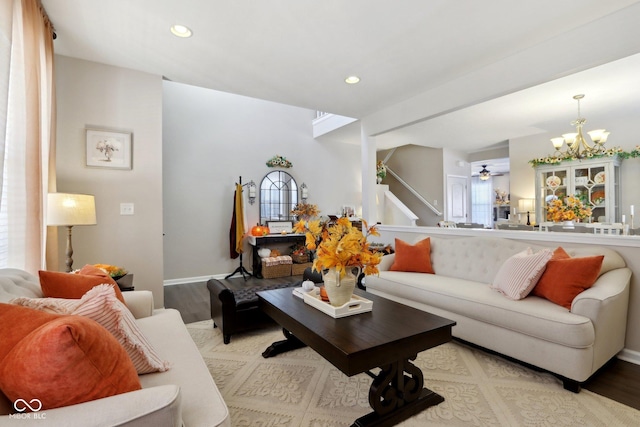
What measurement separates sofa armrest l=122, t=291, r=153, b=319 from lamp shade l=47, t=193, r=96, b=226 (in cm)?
94

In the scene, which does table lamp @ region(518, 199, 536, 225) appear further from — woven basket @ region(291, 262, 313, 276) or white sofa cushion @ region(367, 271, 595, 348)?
woven basket @ region(291, 262, 313, 276)

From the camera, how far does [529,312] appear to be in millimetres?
2105

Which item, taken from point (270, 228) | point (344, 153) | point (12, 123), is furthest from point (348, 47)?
point (344, 153)

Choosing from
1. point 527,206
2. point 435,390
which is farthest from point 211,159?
point 527,206

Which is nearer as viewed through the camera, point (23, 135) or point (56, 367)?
point (56, 367)

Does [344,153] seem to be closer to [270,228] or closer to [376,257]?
[270,228]

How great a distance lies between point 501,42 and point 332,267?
251 cm

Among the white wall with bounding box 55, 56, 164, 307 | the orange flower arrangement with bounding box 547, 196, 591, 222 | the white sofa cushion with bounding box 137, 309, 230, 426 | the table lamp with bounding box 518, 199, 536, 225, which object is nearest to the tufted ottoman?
the white sofa cushion with bounding box 137, 309, 230, 426

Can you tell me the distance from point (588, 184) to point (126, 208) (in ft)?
22.1

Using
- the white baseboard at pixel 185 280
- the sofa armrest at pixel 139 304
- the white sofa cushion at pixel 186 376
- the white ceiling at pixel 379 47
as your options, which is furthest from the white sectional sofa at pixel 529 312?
the white baseboard at pixel 185 280

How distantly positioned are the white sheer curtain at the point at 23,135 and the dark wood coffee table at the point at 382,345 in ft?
5.95

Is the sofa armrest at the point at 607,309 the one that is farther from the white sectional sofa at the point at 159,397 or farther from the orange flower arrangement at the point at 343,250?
the white sectional sofa at the point at 159,397

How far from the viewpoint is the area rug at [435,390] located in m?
1.69

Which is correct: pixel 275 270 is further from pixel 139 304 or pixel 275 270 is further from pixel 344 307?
pixel 344 307
